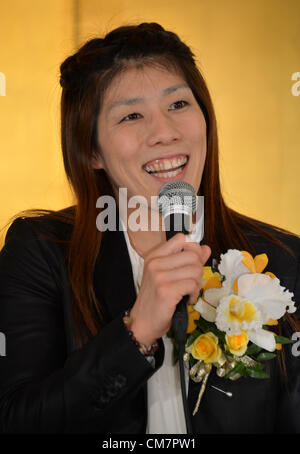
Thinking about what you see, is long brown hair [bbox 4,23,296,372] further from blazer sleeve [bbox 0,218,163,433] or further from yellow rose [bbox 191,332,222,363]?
yellow rose [bbox 191,332,222,363]

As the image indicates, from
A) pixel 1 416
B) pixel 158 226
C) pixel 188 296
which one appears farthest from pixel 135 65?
pixel 1 416

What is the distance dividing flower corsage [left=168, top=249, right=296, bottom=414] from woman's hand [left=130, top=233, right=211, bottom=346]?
14 centimetres

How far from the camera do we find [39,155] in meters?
2.22

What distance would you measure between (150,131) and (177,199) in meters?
0.39

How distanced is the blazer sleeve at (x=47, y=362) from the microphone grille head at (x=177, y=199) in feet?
0.78

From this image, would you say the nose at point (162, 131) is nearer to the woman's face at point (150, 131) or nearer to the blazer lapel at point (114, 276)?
the woman's face at point (150, 131)

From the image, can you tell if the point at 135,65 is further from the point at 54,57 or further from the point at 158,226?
the point at 54,57

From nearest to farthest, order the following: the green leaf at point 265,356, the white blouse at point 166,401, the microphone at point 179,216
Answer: the microphone at point 179,216 < the green leaf at point 265,356 < the white blouse at point 166,401

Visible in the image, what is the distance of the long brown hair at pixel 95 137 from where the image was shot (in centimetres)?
154

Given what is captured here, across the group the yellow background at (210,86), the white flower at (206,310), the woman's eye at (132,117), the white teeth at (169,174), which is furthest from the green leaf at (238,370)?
the yellow background at (210,86)

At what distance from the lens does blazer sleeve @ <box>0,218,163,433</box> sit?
3.93ft

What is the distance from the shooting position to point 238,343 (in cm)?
124

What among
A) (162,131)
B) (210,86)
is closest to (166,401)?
(162,131)

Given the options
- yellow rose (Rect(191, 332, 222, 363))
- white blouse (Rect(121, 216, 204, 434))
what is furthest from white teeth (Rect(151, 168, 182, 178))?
yellow rose (Rect(191, 332, 222, 363))
